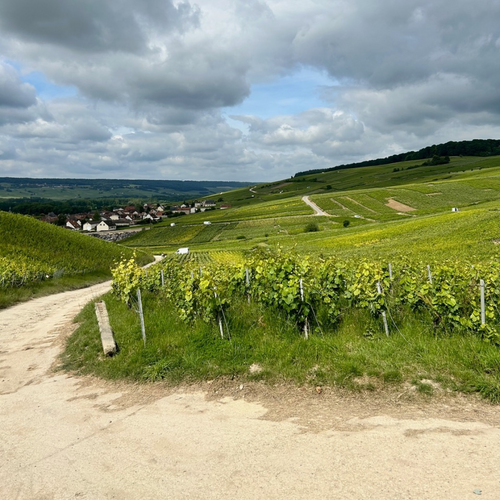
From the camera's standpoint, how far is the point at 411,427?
616 cm

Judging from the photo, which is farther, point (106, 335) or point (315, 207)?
point (315, 207)

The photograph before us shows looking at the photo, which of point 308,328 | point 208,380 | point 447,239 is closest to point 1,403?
point 208,380

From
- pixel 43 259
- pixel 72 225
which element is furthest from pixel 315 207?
pixel 72 225

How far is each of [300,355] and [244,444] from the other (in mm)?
3047

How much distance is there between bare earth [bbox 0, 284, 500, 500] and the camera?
16.4 ft

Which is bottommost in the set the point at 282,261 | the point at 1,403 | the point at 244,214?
the point at 244,214

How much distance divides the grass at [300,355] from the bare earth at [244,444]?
0.40 m

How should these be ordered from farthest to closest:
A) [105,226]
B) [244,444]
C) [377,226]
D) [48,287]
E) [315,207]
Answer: [105,226], [315,207], [377,226], [48,287], [244,444]

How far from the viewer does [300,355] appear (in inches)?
347

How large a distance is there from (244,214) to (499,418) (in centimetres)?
12051

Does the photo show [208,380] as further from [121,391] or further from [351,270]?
[351,270]

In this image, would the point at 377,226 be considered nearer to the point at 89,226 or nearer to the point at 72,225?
the point at 89,226

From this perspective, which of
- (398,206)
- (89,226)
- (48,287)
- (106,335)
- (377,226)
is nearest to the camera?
(106,335)

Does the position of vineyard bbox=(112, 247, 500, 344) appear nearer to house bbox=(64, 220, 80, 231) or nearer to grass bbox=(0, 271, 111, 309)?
grass bbox=(0, 271, 111, 309)
